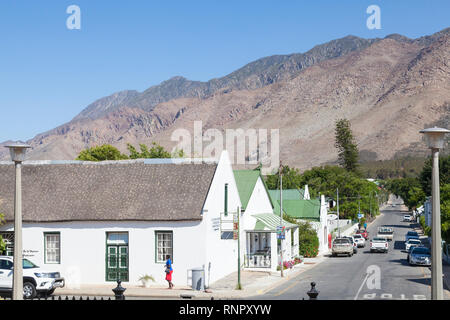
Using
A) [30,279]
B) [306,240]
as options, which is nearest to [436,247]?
[30,279]

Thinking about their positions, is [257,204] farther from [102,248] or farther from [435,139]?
[435,139]

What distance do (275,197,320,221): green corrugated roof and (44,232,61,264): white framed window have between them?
111ft

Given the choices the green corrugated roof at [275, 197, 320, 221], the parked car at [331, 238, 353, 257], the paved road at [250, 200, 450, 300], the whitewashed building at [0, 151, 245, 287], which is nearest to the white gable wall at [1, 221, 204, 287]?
the whitewashed building at [0, 151, 245, 287]

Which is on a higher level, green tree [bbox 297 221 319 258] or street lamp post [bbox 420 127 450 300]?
street lamp post [bbox 420 127 450 300]

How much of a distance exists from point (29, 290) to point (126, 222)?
24.3ft

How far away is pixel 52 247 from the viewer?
32656mm

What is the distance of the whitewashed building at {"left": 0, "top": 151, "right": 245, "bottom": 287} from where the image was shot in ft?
103

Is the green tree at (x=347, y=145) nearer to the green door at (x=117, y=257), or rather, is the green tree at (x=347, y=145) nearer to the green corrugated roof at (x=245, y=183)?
the green corrugated roof at (x=245, y=183)

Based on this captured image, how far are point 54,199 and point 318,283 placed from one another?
14.8 meters

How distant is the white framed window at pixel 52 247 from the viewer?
32531mm

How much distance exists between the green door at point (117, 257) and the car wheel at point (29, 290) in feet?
22.6

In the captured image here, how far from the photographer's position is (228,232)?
3491 cm

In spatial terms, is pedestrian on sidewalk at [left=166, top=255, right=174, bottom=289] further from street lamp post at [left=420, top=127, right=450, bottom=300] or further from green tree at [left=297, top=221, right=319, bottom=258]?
green tree at [left=297, top=221, right=319, bottom=258]

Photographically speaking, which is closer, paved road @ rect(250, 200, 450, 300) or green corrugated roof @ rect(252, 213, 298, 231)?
paved road @ rect(250, 200, 450, 300)
